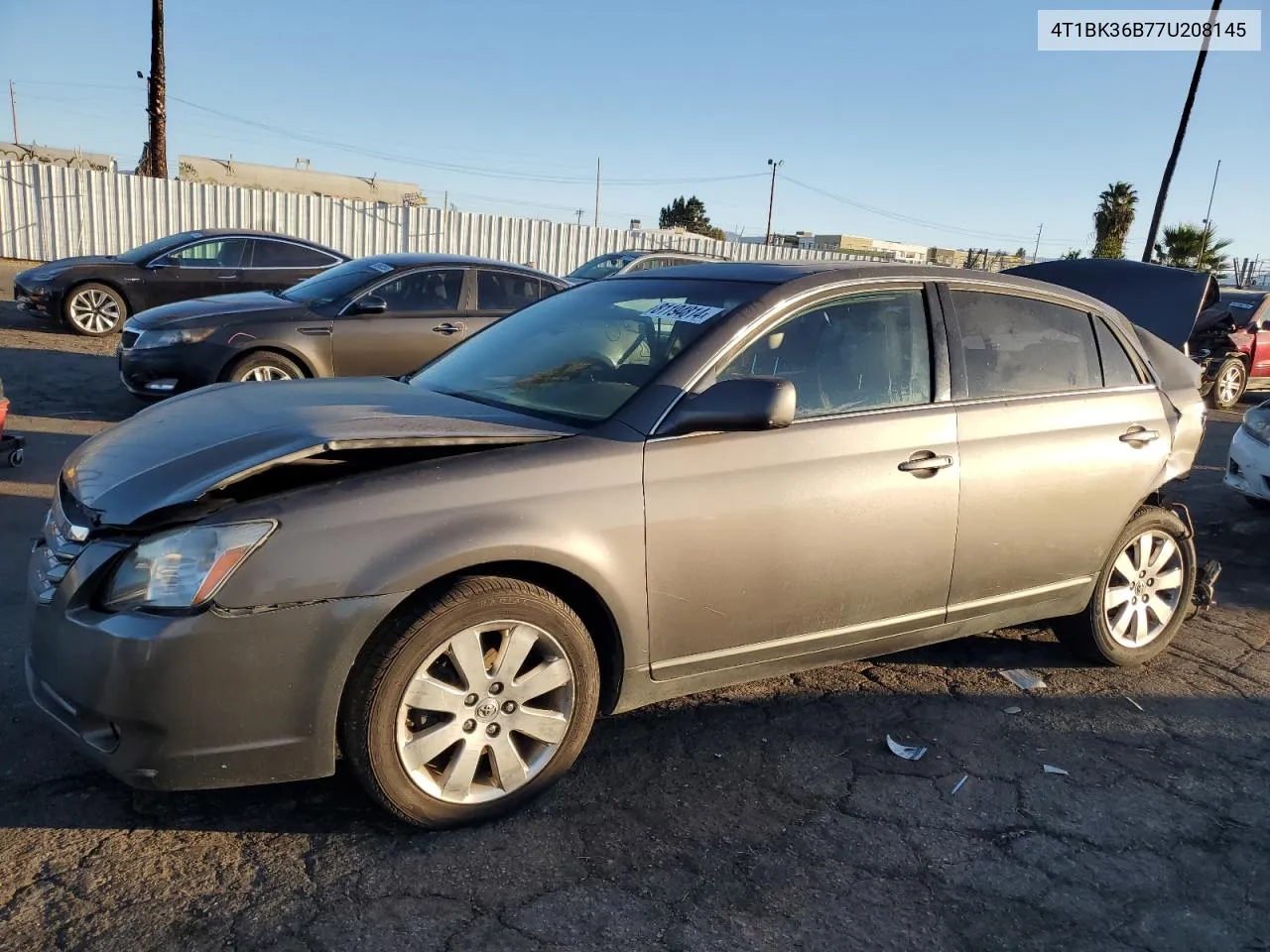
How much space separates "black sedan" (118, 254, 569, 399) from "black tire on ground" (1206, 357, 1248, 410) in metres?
10.8

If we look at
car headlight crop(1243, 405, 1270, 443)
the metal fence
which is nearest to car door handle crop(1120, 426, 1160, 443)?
car headlight crop(1243, 405, 1270, 443)

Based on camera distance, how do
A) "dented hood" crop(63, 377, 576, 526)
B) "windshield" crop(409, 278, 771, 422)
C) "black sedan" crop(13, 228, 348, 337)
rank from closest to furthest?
"dented hood" crop(63, 377, 576, 526)
"windshield" crop(409, 278, 771, 422)
"black sedan" crop(13, 228, 348, 337)

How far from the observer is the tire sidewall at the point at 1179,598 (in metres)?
4.24

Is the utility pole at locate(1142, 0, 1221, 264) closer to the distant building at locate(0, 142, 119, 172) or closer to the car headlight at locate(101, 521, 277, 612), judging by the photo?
the car headlight at locate(101, 521, 277, 612)

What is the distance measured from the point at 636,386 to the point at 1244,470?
5.78 meters

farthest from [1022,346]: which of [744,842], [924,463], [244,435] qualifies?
[244,435]

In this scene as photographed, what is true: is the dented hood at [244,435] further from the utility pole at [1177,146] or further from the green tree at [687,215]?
the green tree at [687,215]

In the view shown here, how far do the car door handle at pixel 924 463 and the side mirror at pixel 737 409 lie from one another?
664mm

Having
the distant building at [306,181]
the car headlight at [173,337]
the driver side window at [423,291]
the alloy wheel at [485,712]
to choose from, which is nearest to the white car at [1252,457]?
the alloy wheel at [485,712]

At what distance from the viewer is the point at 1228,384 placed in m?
14.0

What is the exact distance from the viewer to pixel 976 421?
3672 mm

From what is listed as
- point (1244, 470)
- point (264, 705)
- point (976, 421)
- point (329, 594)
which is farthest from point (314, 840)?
point (1244, 470)

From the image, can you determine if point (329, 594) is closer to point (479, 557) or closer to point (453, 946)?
point (479, 557)

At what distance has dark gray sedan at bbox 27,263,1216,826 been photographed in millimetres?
2514
